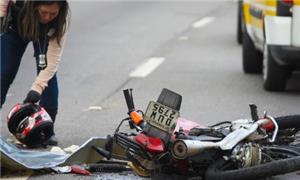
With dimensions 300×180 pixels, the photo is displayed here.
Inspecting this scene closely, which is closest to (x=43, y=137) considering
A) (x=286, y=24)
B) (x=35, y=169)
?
(x=35, y=169)

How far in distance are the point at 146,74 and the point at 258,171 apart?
5.76 metres

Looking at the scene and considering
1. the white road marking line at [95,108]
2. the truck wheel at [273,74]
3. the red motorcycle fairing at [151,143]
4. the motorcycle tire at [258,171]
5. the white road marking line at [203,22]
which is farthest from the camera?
the white road marking line at [203,22]

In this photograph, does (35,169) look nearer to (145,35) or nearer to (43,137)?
(43,137)

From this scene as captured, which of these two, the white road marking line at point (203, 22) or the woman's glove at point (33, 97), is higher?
the woman's glove at point (33, 97)

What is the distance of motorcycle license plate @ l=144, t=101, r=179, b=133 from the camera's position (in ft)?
17.2

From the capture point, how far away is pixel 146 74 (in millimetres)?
10820

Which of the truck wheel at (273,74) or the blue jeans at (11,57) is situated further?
the truck wheel at (273,74)

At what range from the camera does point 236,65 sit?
38.5 ft

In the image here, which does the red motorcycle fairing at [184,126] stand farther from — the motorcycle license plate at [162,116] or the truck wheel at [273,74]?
the truck wheel at [273,74]

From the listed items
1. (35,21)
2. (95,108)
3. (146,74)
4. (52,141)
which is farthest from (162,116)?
(146,74)

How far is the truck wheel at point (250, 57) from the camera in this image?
35.2 ft

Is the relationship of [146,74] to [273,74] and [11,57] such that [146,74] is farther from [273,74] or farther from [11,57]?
[11,57]

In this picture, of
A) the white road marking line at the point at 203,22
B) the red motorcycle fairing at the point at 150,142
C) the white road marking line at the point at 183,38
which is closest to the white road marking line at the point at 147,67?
the white road marking line at the point at 183,38

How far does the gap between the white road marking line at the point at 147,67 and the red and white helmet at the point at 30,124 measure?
13.9 ft
